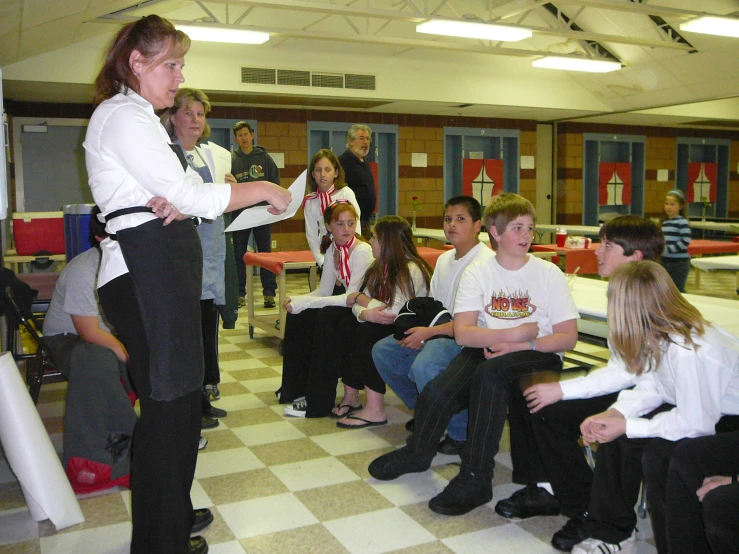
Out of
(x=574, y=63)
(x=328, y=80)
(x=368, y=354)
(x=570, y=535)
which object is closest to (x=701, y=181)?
(x=574, y=63)

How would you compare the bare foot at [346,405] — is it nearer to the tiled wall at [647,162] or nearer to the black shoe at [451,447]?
the black shoe at [451,447]

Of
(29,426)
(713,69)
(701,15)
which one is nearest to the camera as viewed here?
(29,426)

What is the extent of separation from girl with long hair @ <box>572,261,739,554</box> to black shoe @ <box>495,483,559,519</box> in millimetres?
277

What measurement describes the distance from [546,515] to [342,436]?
3.77ft

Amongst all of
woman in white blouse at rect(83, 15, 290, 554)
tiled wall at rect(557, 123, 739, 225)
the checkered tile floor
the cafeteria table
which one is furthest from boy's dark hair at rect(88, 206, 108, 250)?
tiled wall at rect(557, 123, 739, 225)

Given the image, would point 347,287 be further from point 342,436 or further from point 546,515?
point 546,515

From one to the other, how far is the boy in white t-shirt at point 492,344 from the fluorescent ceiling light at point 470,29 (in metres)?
4.91

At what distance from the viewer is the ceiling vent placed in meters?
8.90

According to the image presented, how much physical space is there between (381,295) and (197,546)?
1.53 m

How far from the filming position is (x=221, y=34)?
719cm

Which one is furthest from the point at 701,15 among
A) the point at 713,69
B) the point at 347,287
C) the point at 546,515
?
the point at 546,515

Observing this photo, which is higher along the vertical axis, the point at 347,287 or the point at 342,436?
the point at 347,287

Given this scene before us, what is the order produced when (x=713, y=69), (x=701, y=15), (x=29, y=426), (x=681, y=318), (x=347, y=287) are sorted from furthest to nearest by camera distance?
(x=713, y=69) < (x=701, y=15) < (x=347, y=287) < (x=29, y=426) < (x=681, y=318)

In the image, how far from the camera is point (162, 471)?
1.77 meters
